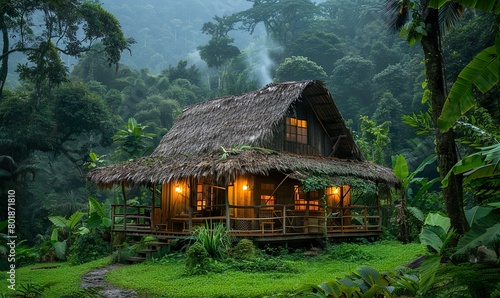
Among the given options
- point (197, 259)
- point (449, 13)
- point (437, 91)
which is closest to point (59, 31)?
point (197, 259)

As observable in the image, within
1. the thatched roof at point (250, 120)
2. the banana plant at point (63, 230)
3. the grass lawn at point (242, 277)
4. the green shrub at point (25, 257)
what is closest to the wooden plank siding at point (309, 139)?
the thatched roof at point (250, 120)

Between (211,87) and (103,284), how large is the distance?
149ft

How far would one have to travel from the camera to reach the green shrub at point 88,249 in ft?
54.9

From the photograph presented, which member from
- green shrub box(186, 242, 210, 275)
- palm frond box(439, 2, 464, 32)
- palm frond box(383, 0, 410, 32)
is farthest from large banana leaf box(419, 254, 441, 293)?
green shrub box(186, 242, 210, 275)

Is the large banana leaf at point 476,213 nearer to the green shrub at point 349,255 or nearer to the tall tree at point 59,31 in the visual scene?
the green shrub at point 349,255

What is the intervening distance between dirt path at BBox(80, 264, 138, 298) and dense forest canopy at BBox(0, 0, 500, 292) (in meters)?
6.34

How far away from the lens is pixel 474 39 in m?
24.0

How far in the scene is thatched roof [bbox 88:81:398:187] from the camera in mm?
14102

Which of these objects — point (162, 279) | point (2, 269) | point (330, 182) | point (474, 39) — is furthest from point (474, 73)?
point (474, 39)

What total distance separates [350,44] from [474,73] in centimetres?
4766

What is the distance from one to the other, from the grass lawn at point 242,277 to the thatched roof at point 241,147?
9.14 ft

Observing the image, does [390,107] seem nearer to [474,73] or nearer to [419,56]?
[419,56]

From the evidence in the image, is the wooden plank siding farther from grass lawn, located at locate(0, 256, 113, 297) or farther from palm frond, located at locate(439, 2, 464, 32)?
palm frond, located at locate(439, 2, 464, 32)

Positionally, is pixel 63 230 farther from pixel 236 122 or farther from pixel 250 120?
pixel 250 120
